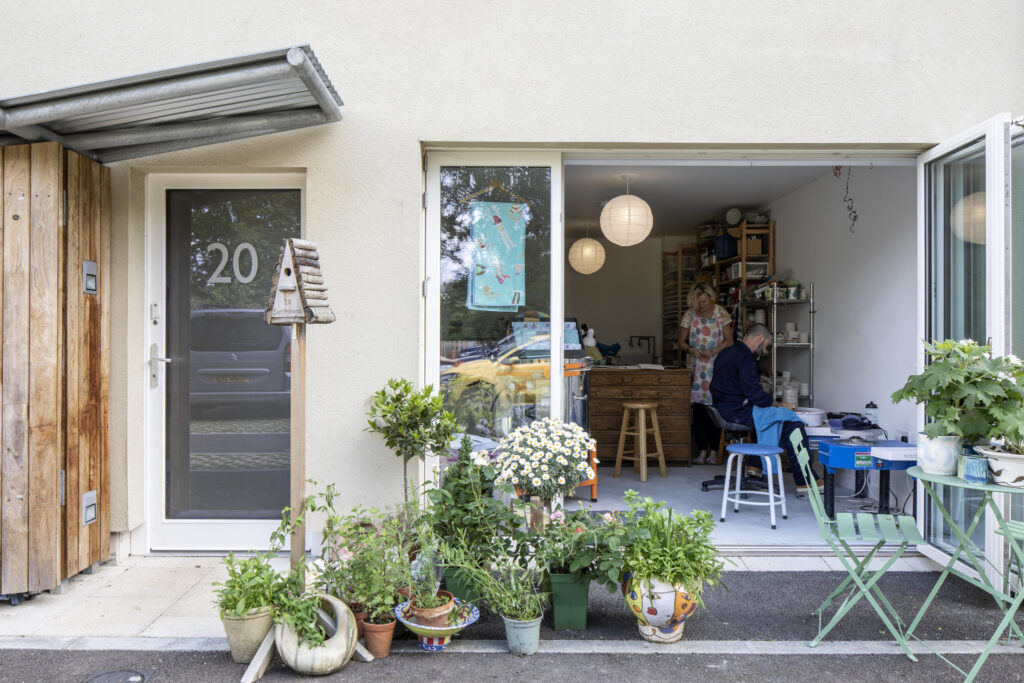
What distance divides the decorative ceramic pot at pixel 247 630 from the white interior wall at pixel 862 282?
471 cm

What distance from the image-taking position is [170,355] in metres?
4.38

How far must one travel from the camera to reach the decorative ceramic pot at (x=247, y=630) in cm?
288

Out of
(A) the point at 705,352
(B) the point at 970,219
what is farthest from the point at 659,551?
(A) the point at 705,352

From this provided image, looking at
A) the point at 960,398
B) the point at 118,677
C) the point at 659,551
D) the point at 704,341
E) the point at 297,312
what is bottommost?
the point at 118,677

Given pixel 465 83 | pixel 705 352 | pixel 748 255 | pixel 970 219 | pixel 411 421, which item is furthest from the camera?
pixel 748 255

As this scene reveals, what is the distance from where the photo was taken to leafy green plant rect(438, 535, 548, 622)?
3057 millimetres

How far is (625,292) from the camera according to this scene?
11352mm

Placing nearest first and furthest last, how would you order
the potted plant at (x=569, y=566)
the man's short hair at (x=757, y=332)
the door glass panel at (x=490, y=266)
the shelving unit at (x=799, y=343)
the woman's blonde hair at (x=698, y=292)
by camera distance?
the potted plant at (x=569, y=566) < the door glass panel at (x=490, y=266) < the man's short hair at (x=757, y=332) < the shelving unit at (x=799, y=343) < the woman's blonde hair at (x=698, y=292)

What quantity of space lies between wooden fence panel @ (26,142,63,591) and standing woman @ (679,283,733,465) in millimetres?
5801

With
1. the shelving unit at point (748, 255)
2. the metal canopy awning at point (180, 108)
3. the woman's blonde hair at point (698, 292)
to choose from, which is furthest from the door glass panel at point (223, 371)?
the shelving unit at point (748, 255)

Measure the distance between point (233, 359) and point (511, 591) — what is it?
93.5 inches

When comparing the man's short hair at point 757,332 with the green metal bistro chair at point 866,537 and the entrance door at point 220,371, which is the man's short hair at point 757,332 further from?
the entrance door at point 220,371

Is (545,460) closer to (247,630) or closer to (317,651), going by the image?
(317,651)

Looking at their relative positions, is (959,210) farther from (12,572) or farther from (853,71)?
(12,572)
